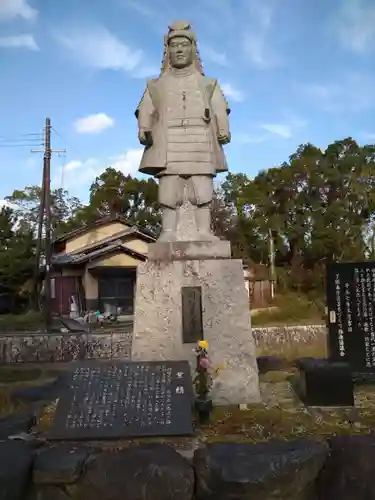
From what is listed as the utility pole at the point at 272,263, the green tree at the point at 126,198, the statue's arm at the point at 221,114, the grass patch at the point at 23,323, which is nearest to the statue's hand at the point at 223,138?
Result: the statue's arm at the point at 221,114

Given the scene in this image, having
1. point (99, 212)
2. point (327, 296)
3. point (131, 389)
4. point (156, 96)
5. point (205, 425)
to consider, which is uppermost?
point (99, 212)

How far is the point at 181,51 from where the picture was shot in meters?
5.48

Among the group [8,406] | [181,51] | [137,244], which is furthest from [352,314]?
[137,244]

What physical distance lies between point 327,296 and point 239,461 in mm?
3624

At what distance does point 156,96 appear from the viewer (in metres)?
5.59

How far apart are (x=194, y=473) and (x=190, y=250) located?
263cm

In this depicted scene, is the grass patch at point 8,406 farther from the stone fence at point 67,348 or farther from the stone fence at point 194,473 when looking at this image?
the stone fence at point 67,348

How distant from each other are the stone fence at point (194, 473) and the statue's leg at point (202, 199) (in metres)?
2.87

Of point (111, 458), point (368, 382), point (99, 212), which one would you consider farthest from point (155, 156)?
point (99, 212)

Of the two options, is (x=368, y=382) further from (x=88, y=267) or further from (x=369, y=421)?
(x=88, y=267)

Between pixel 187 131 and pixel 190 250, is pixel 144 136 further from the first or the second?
pixel 190 250

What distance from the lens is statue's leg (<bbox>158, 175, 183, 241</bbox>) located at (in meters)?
5.43

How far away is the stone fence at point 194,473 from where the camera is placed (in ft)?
9.32

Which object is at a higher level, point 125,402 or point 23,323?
point 23,323
